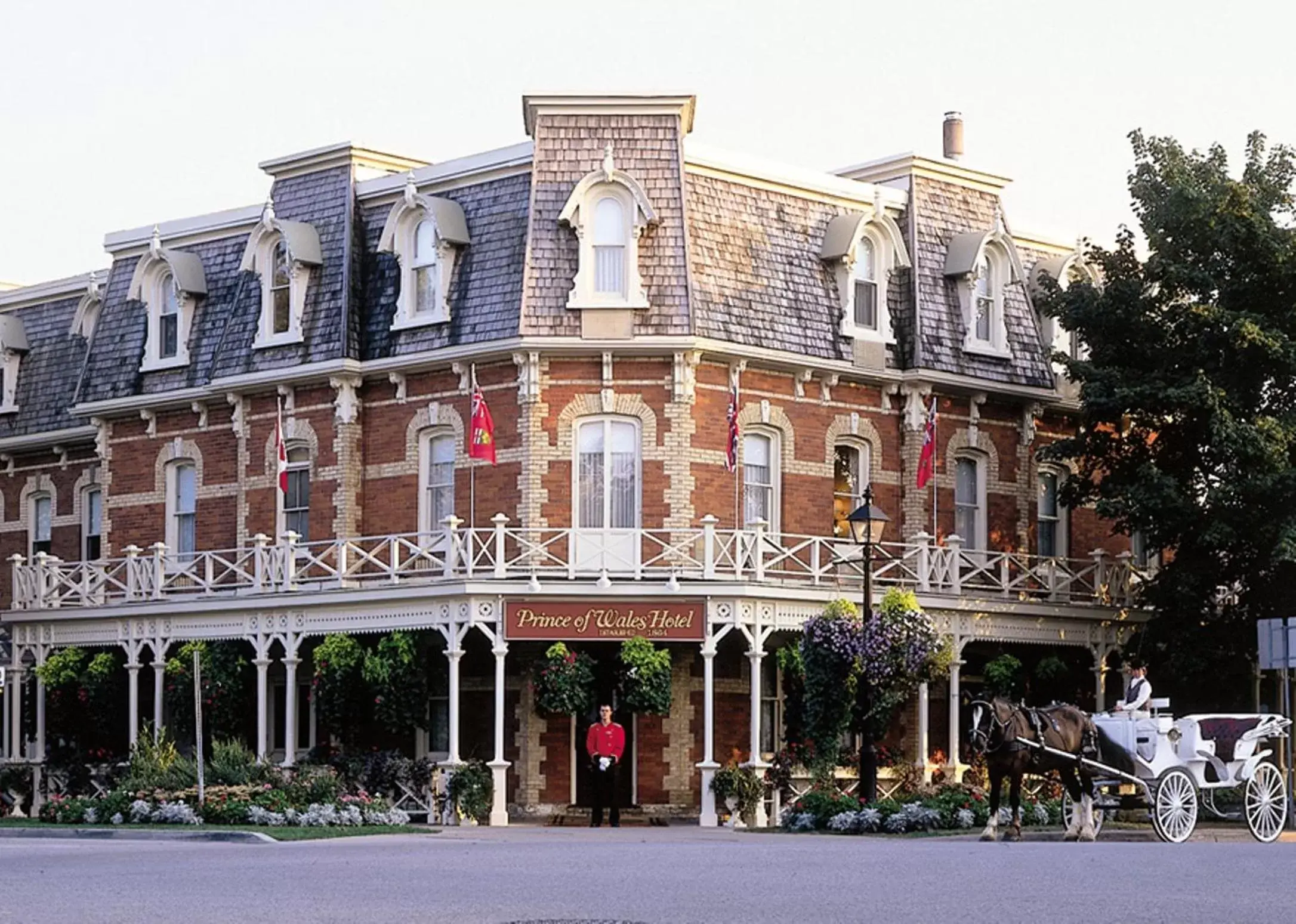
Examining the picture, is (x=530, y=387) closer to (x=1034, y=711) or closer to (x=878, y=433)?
(x=878, y=433)

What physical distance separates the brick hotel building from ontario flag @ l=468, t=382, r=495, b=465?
885mm

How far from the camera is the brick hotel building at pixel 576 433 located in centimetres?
3519

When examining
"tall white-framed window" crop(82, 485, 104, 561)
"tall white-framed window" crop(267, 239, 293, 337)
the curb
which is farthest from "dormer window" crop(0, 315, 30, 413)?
the curb

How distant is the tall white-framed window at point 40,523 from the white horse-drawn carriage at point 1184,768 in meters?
24.5

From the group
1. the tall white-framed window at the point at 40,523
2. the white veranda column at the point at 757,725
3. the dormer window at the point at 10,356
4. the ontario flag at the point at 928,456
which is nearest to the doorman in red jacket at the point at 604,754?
the white veranda column at the point at 757,725

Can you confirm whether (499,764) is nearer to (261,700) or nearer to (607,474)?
(261,700)

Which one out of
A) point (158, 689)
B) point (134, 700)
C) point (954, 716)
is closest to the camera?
point (954, 716)

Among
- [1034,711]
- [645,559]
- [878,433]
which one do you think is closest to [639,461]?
[645,559]

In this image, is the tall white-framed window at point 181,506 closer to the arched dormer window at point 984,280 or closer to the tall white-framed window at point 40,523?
the tall white-framed window at point 40,523

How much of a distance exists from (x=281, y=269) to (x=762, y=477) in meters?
8.68

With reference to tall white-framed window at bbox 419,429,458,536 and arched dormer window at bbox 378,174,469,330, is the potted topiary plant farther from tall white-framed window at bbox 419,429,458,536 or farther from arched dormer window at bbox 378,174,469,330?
arched dormer window at bbox 378,174,469,330

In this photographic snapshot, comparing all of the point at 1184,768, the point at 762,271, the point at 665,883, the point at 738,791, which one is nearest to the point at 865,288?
the point at 762,271

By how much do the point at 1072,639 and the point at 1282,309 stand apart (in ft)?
21.4

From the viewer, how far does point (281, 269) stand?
1522 inches
